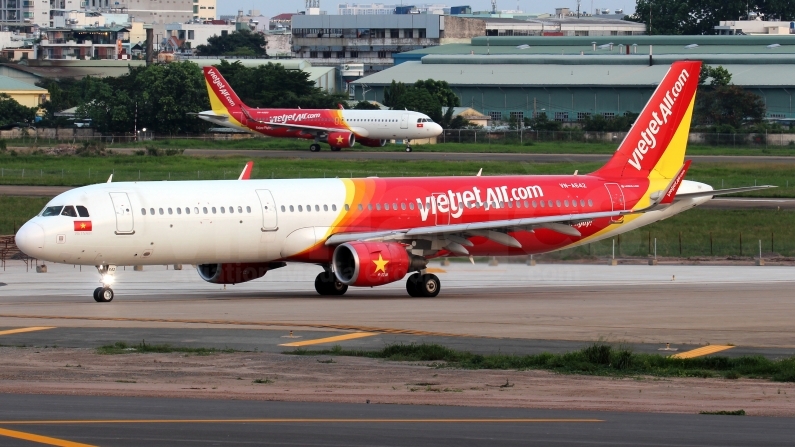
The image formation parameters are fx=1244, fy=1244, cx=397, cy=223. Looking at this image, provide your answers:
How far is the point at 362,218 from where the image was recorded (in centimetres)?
3753

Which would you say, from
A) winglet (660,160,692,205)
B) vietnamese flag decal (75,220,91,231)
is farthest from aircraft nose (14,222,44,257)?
winglet (660,160,692,205)

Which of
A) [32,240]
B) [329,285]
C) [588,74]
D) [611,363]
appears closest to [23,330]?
[32,240]

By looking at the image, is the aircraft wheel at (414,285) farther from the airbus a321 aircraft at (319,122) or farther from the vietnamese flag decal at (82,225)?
the airbus a321 aircraft at (319,122)

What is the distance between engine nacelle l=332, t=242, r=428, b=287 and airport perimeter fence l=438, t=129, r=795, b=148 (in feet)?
244

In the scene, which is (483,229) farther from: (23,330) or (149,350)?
(149,350)

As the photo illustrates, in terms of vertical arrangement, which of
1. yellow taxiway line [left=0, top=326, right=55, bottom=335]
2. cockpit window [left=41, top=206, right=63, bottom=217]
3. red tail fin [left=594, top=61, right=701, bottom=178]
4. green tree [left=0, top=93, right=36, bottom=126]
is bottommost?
yellow taxiway line [left=0, top=326, right=55, bottom=335]

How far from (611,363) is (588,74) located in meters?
122

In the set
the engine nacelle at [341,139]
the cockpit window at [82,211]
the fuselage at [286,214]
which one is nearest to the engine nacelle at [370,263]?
the fuselage at [286,214]

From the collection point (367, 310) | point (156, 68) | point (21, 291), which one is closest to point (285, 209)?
point (367, 310)

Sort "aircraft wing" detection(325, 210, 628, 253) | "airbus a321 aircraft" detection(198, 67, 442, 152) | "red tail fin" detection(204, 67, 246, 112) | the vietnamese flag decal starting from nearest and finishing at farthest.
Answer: the vietnamese flag decal < "aircraft wing" detection(325, 210, 628, 253) < "airbus a321 aircraft" detection(198, 67, 442, 152) < "red tail fin" detection(204, 67, 246, 112)

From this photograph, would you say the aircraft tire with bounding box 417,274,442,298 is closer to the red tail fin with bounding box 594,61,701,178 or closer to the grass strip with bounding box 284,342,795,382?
the red tail fin with bounding box 594,61,701,178

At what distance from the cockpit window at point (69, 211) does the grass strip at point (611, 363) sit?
12.7m

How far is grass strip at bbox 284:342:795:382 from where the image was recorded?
21.9m

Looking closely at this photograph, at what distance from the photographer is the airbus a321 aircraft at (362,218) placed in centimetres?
3425
